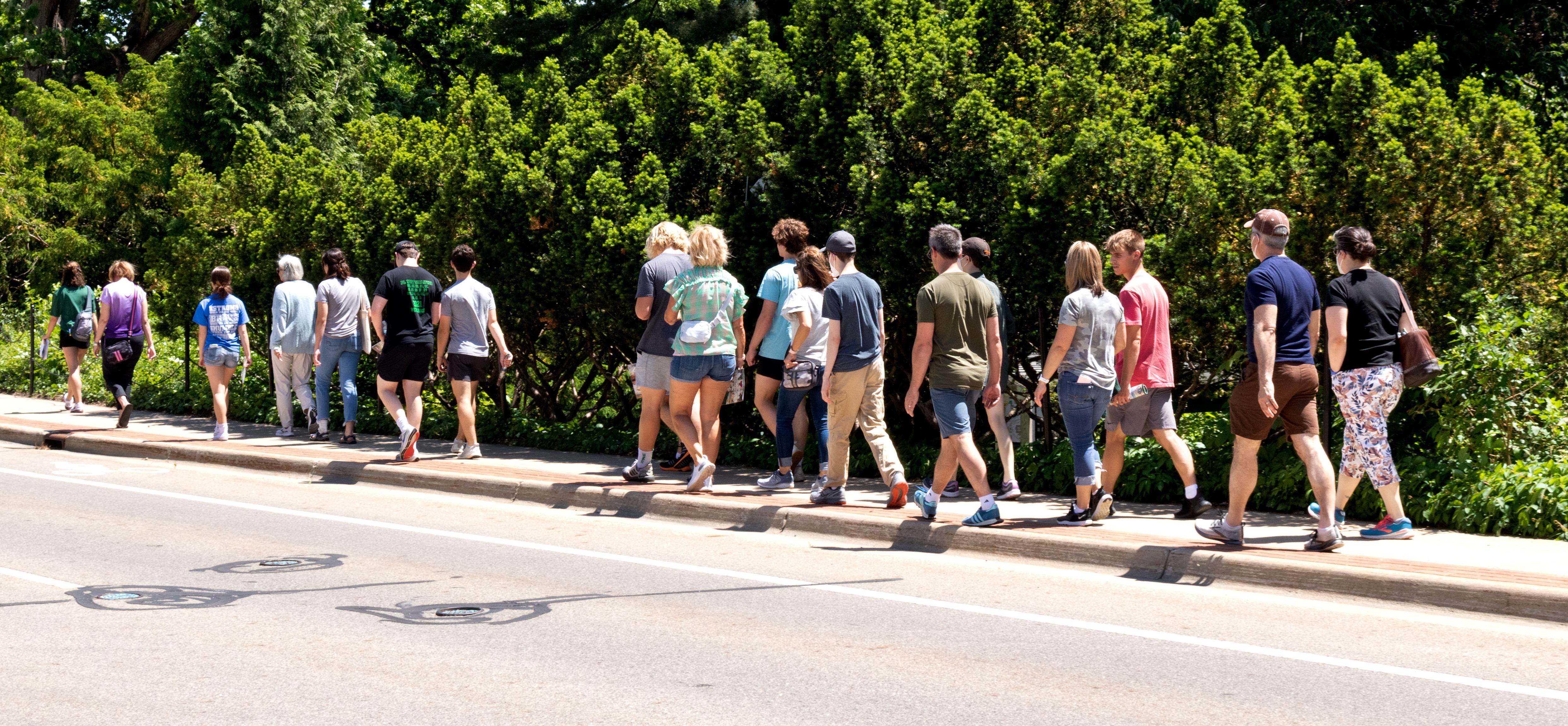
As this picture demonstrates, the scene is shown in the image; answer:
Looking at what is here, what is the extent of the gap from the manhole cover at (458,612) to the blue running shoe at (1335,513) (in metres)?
4.46

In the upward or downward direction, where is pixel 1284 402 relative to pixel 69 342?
downward

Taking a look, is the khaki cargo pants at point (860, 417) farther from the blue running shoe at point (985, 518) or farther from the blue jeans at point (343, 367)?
the blue jeans at point (343, 367)

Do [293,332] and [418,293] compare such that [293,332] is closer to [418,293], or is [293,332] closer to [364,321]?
[364,321]

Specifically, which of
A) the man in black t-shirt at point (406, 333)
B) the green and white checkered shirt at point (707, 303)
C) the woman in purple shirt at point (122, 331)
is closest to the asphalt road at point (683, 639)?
the green and white checkered shirt at point (707, 303)

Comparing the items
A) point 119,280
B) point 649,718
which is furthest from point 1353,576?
point 119,280

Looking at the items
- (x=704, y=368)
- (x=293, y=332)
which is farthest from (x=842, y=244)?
(x=293, y=332)

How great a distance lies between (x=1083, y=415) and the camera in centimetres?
845

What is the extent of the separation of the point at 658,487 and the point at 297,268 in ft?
18.4

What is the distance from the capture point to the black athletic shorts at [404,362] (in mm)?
12352

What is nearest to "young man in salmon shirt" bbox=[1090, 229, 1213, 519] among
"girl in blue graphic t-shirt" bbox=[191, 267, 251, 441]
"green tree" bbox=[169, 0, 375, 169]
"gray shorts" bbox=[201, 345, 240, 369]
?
"girl in blue graphic t-shirt" bbox=[191, 267, 251, 441]

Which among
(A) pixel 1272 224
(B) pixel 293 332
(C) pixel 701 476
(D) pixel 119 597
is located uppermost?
(A) pixel 1272 224

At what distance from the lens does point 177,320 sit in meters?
18.4

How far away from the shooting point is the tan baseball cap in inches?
297

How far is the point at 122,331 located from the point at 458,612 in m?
10.9
